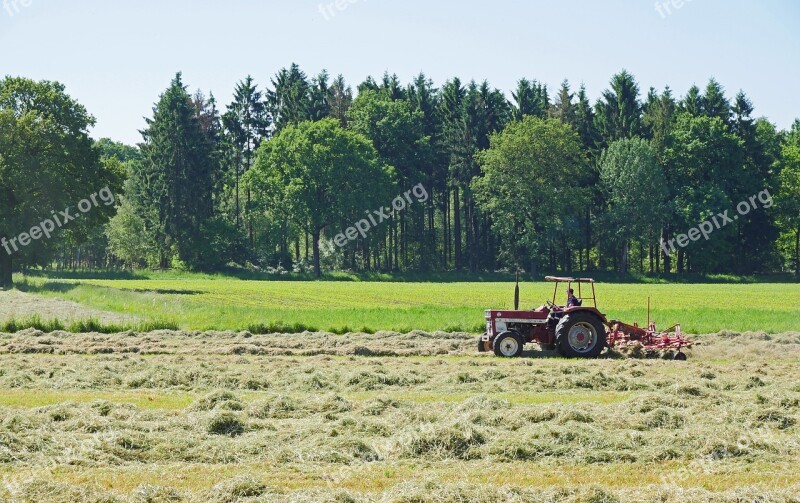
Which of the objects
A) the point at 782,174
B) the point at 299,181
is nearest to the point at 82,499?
the point at 299,181

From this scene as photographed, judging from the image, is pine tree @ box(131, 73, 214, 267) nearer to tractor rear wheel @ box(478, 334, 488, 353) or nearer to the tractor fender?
tractor rear wheel @ box(478, 334, 488, 353)

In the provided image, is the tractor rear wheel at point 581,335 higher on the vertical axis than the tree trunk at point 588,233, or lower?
lower

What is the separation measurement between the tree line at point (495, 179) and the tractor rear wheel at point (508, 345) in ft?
188

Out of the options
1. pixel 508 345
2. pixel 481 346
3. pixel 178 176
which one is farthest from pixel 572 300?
pixel 178 176

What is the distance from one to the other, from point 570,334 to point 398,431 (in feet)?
33.9

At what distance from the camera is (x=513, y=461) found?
10719 mm

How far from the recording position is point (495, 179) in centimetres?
8112

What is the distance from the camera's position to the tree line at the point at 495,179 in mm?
79000

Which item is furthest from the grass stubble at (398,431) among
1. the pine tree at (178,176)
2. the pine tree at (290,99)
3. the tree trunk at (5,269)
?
the pine tree at (290,99)

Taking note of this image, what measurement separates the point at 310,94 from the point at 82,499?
89.4m

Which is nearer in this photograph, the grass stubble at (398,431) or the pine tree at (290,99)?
the grass stubble at (398,431)

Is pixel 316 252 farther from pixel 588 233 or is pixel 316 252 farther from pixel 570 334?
pixel 570 334

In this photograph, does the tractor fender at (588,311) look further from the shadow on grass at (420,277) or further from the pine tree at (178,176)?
the pine tree at (178,176)

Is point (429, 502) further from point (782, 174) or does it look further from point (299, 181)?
point (782, 174)
